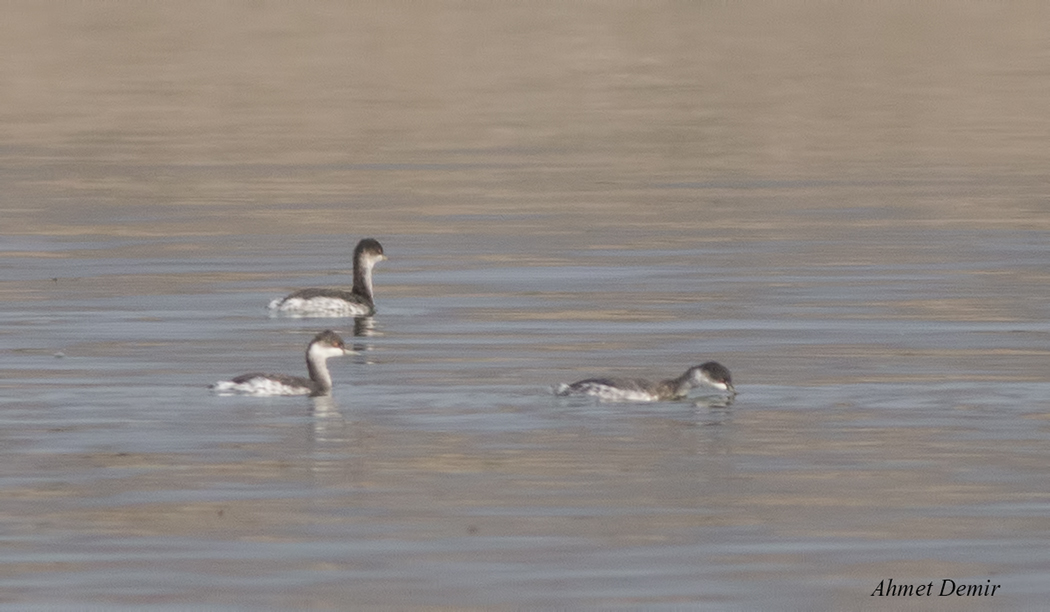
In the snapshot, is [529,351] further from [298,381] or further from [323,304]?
[323,304]

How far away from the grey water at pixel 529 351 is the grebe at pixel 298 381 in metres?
0.12

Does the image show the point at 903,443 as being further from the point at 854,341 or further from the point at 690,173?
the point at 690,173

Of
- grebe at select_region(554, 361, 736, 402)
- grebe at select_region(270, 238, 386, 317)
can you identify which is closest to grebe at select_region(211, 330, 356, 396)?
grebe at select_region(554, 361, 736, 402)

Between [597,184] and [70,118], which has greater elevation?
[70,118]

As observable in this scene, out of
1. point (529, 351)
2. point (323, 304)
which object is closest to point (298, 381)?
point (529, 351)

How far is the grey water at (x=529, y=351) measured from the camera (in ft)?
47.9

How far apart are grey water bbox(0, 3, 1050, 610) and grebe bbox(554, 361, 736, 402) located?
5.5 inches

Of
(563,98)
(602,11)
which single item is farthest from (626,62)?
(602,11)

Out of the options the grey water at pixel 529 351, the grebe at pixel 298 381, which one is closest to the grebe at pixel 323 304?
the grey water at pixel 529 351

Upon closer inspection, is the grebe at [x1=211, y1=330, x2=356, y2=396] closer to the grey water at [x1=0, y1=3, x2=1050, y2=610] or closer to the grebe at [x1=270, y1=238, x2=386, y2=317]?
the grey water at [x1=0, y1=3, x2=1050, y2=610]

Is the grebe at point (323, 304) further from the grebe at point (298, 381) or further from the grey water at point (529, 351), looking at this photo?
the grebe at point (298, 381)

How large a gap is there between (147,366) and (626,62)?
51120 millimetres

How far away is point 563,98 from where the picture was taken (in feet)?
196

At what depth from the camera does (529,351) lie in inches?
904
